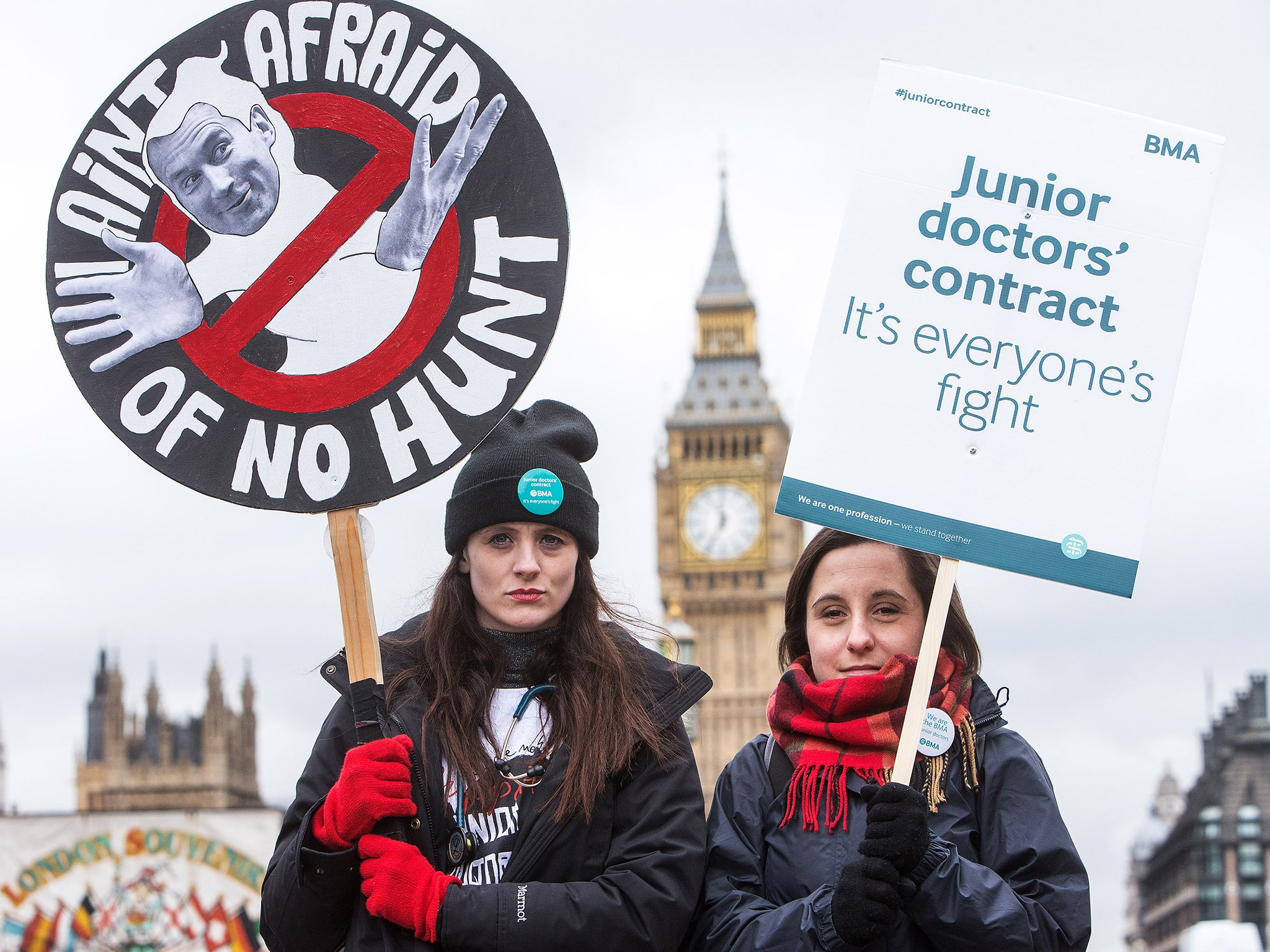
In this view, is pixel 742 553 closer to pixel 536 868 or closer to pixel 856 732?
pixel 856 732

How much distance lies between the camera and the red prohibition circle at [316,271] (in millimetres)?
3043

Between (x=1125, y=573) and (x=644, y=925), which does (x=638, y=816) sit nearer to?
(x=644, y=925)

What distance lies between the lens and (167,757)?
61.7 meters

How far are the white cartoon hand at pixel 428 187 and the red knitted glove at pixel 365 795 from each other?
0.89 meters

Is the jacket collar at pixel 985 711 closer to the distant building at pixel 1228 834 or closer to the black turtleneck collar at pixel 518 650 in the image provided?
the black turtleneck collar at pixel 518 650

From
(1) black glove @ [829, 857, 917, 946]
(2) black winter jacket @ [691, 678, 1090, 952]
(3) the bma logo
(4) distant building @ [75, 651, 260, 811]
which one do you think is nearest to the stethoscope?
(2) black winter jacket @ [691, 678, 1090, 952]

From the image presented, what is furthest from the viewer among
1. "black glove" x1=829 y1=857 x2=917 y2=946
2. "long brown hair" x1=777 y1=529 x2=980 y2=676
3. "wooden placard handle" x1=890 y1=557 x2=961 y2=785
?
"long brown hair" x1=777 y1=529 x2=980 y2=676

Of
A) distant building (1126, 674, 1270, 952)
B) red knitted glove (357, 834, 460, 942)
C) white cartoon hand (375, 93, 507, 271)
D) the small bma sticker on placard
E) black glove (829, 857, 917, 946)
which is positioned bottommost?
distant building (1126, 674, 1270, 952)

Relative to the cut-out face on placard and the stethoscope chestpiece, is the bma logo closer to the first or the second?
the cut-out face on placard

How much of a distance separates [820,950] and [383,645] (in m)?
1.02

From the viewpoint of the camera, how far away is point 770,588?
67188 millimetres

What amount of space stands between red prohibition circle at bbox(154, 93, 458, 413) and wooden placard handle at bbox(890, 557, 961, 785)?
1.04 metres

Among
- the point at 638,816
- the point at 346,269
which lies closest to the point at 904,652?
the point at 638,816

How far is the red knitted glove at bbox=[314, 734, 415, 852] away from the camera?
281 cm
